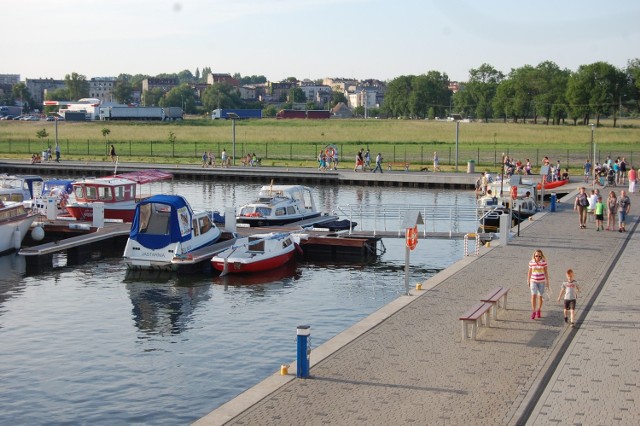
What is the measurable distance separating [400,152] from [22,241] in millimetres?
66089

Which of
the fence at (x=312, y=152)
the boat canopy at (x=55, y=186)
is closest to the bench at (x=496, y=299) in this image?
the boat canopy at (x=55, y=186)

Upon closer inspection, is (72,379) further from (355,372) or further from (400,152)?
(400,152)

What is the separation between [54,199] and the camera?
49500mm

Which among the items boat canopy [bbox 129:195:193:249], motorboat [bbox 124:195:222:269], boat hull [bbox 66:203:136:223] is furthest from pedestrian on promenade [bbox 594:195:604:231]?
boat hull [bbox 66:203:136:223]

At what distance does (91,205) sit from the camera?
49.3 metres

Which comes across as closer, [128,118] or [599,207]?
[599,207]

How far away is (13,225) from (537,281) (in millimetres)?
27181

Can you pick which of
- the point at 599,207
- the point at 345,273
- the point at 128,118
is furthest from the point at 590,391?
the point at 128,118

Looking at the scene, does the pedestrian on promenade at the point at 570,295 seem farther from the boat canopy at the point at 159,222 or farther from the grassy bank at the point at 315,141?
the grassy bank at the point at 315,141

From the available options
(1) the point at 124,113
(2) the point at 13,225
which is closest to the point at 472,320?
(2) the point at 13,225

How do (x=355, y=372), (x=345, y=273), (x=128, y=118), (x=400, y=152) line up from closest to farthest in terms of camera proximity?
(x=355, y=372) < (x=345, y=273) < (x=400, y=152) < (x=128, y=118)

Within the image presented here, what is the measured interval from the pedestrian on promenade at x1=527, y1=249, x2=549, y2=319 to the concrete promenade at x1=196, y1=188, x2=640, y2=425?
34 cm

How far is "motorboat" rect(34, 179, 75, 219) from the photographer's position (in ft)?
161

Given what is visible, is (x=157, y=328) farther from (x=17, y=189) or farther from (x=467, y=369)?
(x=17, y=189)
